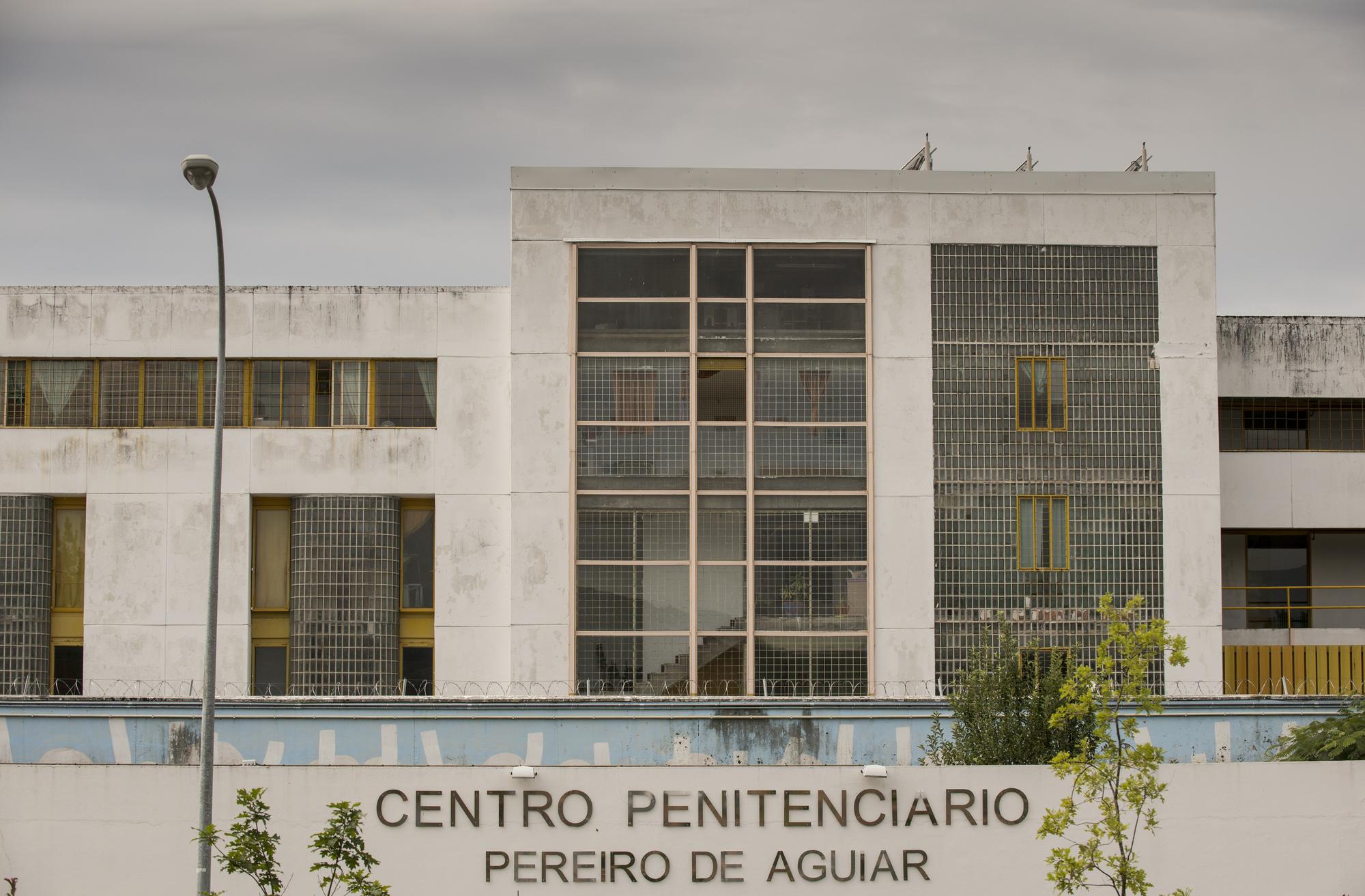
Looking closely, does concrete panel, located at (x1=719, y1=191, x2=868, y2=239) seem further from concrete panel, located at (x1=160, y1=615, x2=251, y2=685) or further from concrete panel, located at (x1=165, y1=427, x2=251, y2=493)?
concrete panel, located at (x1=160, y1=615, x2=251, y2=685)

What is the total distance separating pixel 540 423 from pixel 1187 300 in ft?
46.3

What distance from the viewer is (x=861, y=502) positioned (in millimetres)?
28312

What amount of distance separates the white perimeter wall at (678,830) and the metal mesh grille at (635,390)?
39.4ft

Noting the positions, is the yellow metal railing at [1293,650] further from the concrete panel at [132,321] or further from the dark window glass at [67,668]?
the dark window glass at [67,668]

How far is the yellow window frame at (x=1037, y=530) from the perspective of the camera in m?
28.1

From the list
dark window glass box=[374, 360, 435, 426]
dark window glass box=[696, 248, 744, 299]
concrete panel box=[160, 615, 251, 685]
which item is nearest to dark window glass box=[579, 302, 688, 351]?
dark window glass box=[696, 248, 744, 299]

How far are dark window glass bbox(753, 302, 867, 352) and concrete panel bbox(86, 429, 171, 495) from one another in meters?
13.4

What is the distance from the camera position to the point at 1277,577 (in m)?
32.7

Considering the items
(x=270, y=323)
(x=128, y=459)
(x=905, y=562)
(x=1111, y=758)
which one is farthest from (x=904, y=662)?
(x=128, y=459)

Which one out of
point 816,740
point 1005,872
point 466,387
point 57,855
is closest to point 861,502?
point 816,740

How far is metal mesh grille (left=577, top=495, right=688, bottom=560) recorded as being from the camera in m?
28.2

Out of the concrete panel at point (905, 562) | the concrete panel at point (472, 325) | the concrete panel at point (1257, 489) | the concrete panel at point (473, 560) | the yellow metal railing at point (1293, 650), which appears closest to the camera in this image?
the concrete panel at point (905, 562)

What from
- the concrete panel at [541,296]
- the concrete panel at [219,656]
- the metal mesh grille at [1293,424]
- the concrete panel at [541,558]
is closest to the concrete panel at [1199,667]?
the metal mesh grille at [1293,424]

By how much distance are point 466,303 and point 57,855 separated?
1552cm
